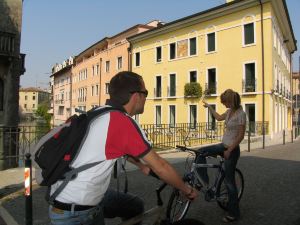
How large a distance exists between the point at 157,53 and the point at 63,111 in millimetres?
46219

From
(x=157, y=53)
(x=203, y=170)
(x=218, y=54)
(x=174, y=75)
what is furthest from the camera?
(x=157, y=53)

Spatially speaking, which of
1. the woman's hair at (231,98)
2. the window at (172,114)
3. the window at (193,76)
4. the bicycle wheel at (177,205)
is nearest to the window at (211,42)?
the window at (193,76)

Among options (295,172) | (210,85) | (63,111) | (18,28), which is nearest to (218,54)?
(210,85)

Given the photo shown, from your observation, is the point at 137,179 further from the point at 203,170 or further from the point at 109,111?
the point at 109,111

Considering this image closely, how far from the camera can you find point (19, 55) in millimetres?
13523

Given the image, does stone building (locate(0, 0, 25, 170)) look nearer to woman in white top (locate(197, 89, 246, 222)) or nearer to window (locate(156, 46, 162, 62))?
woman in white top (locate(197, 89, 246, 222))

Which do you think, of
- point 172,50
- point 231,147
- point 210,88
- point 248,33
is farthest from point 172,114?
point 231,147

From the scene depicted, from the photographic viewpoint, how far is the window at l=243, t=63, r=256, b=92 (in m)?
26.2

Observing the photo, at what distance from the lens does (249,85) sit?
26.4 m

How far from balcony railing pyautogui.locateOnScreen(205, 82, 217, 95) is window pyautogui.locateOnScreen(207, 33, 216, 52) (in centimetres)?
287

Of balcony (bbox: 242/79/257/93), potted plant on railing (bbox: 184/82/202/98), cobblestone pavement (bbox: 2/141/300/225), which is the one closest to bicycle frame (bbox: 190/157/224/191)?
cobblestone pavement (bbox: 2/141/300/225)

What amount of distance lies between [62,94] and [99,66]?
31.2 meters

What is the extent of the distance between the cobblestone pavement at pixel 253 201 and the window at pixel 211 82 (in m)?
19.7

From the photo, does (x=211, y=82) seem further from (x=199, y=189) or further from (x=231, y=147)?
(x=199, y=189)
